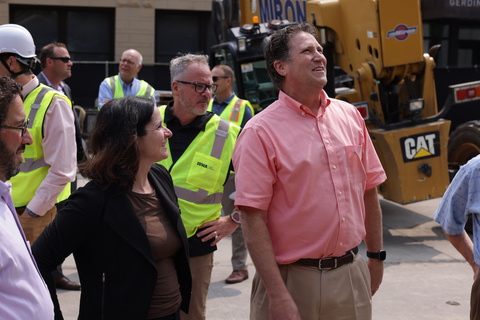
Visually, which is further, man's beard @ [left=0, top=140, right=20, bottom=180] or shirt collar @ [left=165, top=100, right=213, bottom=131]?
shirt collar @ [left=165, top=100, right=213, bottom=131]

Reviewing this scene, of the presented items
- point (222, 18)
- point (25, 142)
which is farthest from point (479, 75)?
point (25, 142)

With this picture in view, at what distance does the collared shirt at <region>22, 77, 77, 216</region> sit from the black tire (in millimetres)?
5516

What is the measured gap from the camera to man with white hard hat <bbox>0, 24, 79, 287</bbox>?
4387 millimetres

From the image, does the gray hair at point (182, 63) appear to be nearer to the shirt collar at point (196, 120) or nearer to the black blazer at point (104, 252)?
the shirt collar at point (196, 120)

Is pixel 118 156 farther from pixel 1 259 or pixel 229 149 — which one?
pixel 229 149

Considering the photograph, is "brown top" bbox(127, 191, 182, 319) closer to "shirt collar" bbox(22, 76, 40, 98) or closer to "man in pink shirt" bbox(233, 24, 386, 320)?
"man in pink shirt" bbox(233, 24, 386, 320)

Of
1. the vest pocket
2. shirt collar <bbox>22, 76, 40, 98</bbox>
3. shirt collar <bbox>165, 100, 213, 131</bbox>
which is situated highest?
shirt collar <bbox>22, 76, 40, 98</bbox>

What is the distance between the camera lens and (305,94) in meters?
3.15

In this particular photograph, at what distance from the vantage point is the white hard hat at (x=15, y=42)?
4.34 meters

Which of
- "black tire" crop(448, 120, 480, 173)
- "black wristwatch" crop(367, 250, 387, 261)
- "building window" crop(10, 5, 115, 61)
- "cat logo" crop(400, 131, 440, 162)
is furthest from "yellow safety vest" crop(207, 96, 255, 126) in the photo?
"building window" crop(10, 5, 115, 61)

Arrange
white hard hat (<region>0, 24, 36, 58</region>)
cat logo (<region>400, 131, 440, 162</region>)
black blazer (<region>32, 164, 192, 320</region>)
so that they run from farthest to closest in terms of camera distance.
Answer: cat logo (<region>400, 131, 440, 162</region>) → white hard hat (<region>0, 24, 36, 58</region>) → black blazer (<region>32, 164, 192, 320</region>)

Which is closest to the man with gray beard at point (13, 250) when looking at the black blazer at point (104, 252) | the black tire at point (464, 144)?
the black blazer at point (104, 252)

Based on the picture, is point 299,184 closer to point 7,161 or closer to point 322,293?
point 322,293

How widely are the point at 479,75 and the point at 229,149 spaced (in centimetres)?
1101
